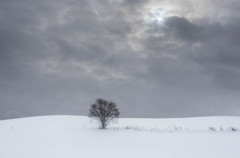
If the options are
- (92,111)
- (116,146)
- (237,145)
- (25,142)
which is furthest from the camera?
(92,111)

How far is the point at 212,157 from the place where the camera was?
10.3 meters

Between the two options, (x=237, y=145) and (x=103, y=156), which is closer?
(x=103, y=156)

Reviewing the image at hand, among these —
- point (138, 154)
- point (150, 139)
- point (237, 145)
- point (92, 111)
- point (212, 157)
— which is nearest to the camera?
point (212, 157)

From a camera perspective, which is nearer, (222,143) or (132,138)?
(222,143)

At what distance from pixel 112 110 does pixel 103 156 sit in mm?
12262

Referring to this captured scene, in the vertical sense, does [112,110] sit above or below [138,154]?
above

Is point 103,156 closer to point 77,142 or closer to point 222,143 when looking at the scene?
point 77,142

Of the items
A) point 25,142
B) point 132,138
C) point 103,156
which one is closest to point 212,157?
point 103,156

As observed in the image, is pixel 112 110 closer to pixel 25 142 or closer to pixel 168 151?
pixel 25 142

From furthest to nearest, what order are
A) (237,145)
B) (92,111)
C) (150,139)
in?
(92,111), (150,139), (237,145)

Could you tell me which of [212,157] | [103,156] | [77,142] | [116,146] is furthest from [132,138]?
[212,157]

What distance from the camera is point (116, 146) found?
43.7 ft

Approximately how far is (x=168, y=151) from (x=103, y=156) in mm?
3588

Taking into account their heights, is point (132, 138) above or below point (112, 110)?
below
